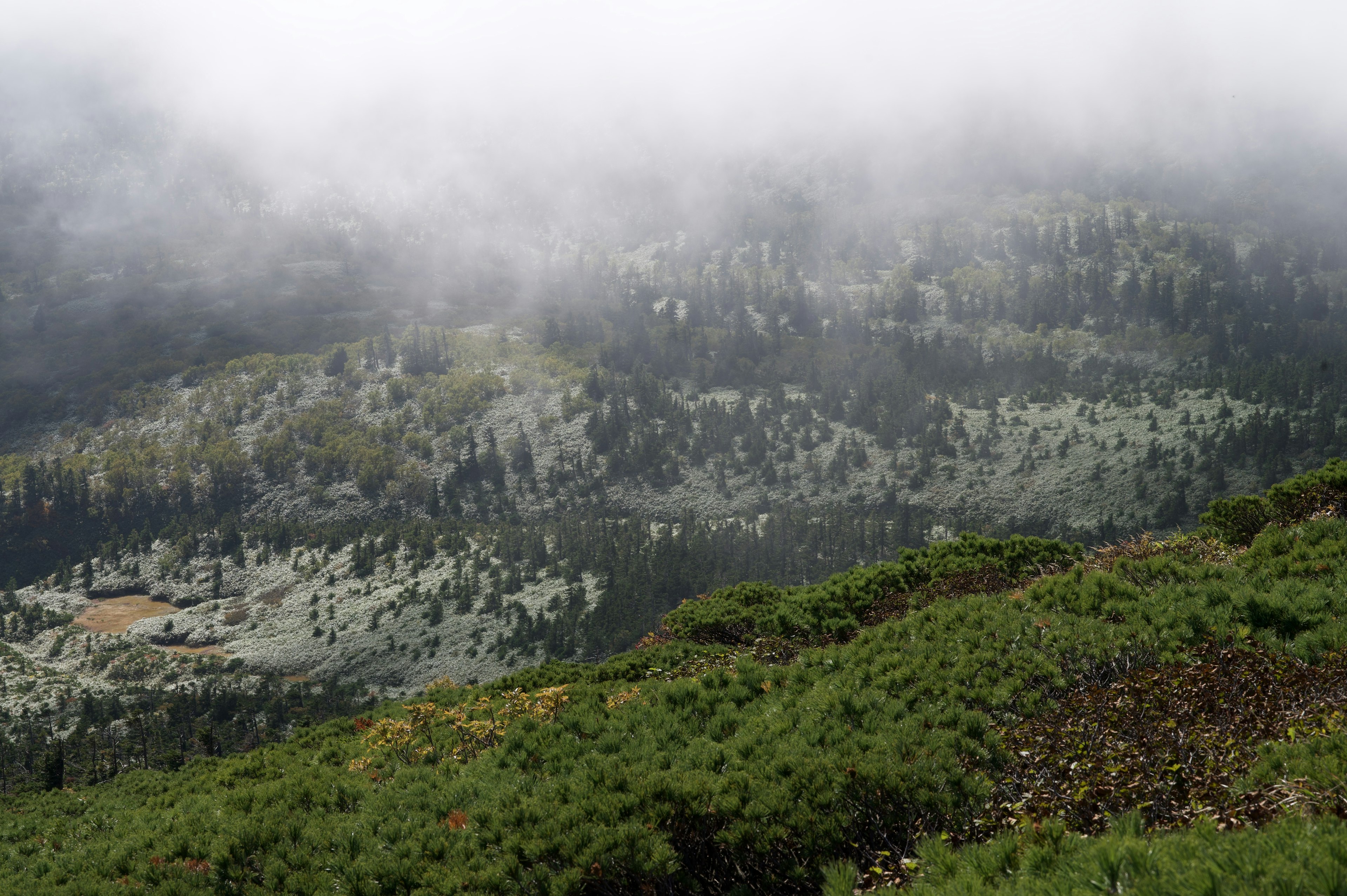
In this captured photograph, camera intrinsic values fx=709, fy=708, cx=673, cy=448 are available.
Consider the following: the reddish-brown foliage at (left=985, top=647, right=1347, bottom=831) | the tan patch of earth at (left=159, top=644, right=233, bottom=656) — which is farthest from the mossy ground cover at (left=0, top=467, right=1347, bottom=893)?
the tan patch of earth at (left=159, top=644, right=233, bottom=656)

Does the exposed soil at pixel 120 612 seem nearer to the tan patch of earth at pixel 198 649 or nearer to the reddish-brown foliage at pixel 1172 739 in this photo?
the tan patch of earth at pixel 198 649

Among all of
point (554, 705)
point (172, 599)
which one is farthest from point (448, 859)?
point (172, 599)

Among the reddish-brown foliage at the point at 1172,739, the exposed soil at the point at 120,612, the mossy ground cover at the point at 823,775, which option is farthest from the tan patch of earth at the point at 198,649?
the reddish-brown foliage at the point at 1172,739

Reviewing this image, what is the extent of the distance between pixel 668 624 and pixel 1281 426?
19836 cm

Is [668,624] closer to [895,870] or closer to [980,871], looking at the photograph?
[895,870]

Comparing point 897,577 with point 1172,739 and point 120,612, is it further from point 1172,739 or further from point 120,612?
point 120,612


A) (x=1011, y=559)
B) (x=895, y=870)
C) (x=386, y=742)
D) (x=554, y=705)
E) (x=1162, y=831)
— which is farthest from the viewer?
(x=1011, y=559)

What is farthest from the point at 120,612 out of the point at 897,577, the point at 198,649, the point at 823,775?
the point at 823,775

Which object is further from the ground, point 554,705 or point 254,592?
point 554,705

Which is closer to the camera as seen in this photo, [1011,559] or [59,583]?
[1011,559]

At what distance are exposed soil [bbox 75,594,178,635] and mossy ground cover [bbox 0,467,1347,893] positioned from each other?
203 m

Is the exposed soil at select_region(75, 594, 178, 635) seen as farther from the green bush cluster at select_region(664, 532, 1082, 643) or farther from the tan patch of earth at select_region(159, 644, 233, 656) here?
the green bush cluster at select_region(664, 532, 1082, 643)

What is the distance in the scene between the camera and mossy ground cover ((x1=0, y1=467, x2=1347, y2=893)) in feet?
23.5

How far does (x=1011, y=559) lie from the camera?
78.3 feet
